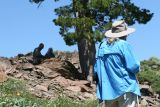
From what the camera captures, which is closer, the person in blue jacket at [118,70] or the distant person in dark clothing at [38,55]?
the person in blue jacket at [118,70]

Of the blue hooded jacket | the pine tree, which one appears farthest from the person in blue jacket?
the pine tree

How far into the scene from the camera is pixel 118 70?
30.3 ft

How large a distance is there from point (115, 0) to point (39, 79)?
18.2 feet

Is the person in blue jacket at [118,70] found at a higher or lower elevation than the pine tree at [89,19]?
higher

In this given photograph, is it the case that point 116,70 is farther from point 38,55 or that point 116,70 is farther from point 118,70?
point 38,55

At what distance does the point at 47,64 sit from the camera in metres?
26.9

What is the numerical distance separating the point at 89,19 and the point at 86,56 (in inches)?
126

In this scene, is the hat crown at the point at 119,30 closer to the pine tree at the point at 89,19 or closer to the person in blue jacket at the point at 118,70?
the person in blue jacket at the point at 118,70

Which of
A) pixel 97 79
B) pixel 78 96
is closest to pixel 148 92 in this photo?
pixel 78 96

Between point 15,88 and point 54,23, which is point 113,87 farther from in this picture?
point 54,23

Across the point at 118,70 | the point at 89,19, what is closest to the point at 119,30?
the point at 118,70

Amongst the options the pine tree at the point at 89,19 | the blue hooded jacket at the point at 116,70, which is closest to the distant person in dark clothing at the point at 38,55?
the pine tree at the point at 89,19

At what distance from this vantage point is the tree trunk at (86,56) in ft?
94.6

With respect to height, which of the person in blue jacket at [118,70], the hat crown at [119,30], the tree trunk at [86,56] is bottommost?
the tree trunk at [86,56]
